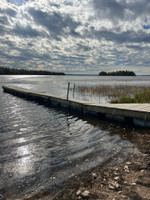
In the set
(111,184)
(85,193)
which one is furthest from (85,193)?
(111,184)

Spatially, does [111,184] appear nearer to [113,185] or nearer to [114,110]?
[113,185]

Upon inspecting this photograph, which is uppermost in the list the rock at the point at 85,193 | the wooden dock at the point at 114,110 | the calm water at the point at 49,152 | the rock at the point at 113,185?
the wooden dock at the point at 114,110

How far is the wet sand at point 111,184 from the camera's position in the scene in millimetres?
3551

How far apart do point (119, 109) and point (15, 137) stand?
6.72 meters

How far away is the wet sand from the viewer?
3551 millimetres

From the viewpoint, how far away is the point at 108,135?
26.3ft

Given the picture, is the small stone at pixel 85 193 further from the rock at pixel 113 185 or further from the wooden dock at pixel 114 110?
the wooden dock at pixel 114 110

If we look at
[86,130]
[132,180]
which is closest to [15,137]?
[86,130]

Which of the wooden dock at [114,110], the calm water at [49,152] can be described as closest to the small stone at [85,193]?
the calm water at [49,152]

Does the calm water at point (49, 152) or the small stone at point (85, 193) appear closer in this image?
the small stone at point (85, 193)

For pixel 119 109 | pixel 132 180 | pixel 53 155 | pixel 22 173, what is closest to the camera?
pixel 132 180

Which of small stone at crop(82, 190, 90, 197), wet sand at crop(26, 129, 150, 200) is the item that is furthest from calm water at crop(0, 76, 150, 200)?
small stone at crop(82, 190, 90, 197)

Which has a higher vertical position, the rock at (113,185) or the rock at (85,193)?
the rock at (113,185)

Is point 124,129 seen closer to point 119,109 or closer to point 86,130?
point 119,109
